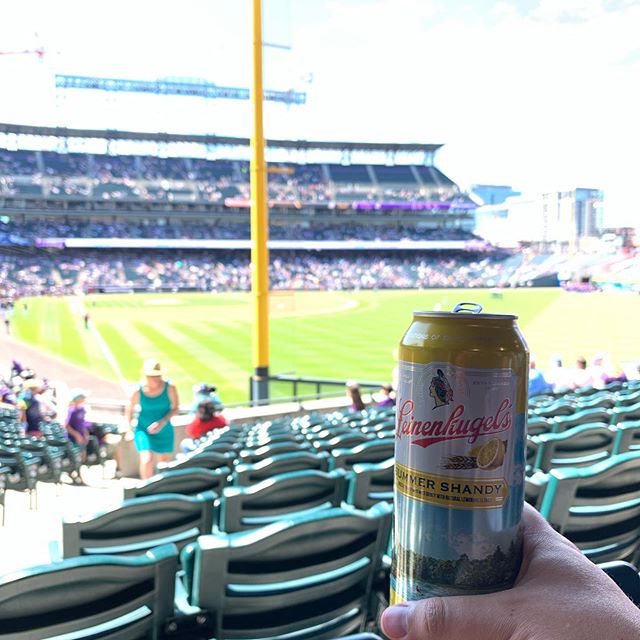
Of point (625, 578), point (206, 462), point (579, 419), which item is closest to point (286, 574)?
point (625, 578)

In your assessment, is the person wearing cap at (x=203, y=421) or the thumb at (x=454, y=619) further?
the person wearing cap at (x=203, y=421)

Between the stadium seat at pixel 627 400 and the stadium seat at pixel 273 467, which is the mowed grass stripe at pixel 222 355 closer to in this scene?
the stadium seat at pixel 627 400

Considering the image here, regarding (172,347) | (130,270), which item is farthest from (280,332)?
(130,270)

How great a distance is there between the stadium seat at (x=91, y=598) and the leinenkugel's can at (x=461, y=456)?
3.32 feet

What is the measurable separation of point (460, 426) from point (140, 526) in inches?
74.8

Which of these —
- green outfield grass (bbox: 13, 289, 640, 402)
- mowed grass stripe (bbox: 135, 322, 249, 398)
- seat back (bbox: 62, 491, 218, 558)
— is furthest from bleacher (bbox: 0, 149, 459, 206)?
seat back (bbox: 62, 491, 218, 558)

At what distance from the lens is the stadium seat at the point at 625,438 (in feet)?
14.5

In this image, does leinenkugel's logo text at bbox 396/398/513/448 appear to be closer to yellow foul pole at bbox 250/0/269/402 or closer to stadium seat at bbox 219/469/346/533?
stadium seat at bbox 219/469/346/533

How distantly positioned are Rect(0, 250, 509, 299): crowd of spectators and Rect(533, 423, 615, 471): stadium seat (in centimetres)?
4893

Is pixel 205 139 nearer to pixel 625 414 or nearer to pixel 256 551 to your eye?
pixel 625 414

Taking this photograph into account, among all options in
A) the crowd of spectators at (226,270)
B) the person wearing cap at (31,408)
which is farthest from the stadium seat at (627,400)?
the crowd of spectators at (226,270)

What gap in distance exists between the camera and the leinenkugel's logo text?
1.11 m

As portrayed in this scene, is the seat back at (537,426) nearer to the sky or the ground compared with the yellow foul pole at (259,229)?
nearer to the ground

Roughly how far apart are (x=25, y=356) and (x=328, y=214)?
53.9 metres
